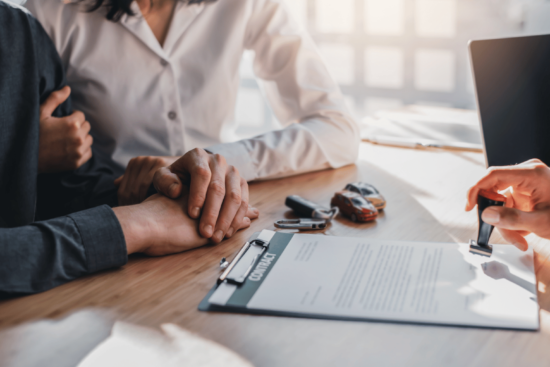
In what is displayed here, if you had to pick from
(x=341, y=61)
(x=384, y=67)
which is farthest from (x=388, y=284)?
(x=341, y=61)

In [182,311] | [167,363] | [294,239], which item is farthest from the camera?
[294,239]

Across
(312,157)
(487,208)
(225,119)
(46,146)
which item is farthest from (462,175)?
(46,146)

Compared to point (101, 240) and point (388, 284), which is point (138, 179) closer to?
point (101, 240)

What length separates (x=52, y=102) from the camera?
39.2 inches

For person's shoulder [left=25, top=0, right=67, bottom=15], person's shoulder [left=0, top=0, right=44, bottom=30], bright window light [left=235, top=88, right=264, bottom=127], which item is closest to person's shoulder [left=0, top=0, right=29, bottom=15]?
person's shoulder [left=0, top=0, right=44, bottom=30]

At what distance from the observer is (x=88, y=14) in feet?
3.71

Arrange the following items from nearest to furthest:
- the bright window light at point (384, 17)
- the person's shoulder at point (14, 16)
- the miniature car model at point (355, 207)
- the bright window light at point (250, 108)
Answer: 1. the miniature car model at point (355, 207)
2. the person's shoulder at point (14, 16)
3. the bright window light at point (384, 17)
4. the bright window light at point (250, 108)

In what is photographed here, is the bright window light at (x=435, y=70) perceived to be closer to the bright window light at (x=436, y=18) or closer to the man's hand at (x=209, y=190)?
the bright window light at (x=436, y=18)

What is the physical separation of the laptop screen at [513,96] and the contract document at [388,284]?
239mm

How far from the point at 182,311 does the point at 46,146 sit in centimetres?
61

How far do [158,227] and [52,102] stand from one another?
47cm

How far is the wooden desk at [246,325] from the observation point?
478 millimetres

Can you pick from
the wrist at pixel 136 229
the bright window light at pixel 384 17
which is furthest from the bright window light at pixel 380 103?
the wrist at pixel 136 229

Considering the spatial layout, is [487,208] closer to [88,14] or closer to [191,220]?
[191,220]
